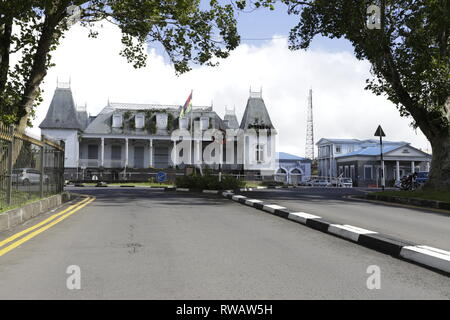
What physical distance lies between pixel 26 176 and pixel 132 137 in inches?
1378

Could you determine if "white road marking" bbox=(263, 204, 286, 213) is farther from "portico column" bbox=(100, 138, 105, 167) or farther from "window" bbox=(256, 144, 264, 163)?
"window" bbox=(256, 144, 264, 163)

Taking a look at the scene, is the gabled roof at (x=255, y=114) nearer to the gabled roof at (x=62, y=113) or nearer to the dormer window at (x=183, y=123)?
the dormer window at (x=183, y=123)

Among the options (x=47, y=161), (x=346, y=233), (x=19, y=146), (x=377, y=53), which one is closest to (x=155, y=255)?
(x=346, y=233)

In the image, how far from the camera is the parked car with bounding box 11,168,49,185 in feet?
32.0

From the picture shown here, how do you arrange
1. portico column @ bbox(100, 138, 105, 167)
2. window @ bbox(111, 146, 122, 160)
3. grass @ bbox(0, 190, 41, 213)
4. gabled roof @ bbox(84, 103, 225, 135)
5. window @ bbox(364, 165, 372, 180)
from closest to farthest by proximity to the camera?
grass @ bbox(0, 190, 41, 213) < portico column @ bbox(100, 138, 105, 167) < gabled roof @ bbox(84, 103, 225, 135) < window @ bbox(111, 146, 122, 160) < window @ bbox(364, 165, 372, 180)

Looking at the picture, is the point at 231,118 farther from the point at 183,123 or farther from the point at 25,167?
the point at 25,167

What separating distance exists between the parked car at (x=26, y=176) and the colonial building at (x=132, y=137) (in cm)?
3206

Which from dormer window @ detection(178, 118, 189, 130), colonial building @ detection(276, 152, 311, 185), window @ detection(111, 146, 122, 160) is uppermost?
dormer window @ detection(178, 118, 189, 130)

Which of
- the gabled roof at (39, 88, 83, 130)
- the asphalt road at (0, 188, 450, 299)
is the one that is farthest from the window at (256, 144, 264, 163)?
the asphalt road at (0, 188, 450, 299)

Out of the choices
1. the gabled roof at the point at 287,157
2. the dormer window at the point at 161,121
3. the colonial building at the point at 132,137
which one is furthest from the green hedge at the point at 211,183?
the gabled roof at the point at 287,157

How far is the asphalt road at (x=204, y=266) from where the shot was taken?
389cm

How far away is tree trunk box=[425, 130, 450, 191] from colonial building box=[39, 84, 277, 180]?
29074 mm

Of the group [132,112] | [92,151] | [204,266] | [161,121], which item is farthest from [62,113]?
[204,266]
